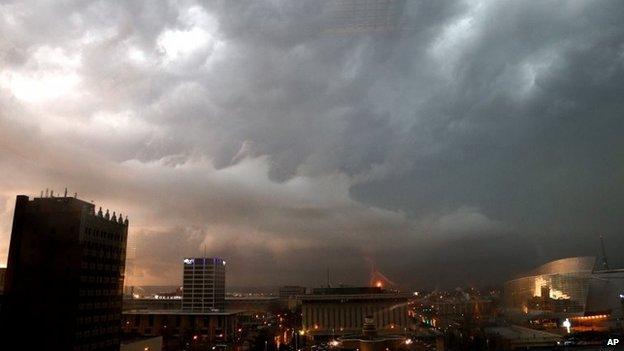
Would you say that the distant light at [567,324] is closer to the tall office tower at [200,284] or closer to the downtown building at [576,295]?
the downtown building at [576,295]

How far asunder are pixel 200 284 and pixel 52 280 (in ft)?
232

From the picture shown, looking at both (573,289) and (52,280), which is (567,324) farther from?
(52,280)

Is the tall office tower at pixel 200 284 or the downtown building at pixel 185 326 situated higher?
the tall office tower at pixel 200 284

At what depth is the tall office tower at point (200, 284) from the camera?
100 meters

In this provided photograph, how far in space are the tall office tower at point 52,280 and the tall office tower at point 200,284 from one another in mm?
66876

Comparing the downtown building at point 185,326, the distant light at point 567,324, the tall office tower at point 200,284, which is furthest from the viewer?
the tall office tower at point 200,284

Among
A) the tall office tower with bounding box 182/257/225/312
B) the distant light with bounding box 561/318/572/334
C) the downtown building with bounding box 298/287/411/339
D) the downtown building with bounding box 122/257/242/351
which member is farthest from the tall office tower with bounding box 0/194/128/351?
the tall office tower with bounding box 182/257/225/312

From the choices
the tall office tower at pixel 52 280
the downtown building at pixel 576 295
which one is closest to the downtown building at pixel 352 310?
the downtown building at pixel 576 295

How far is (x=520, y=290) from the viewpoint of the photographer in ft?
319

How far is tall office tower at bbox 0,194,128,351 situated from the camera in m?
32.2

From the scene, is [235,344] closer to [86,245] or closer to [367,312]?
[367,312]

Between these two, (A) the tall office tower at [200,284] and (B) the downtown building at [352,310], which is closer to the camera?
(B) the downtown building at [352,310]

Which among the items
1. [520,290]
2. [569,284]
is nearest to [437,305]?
[520,290]

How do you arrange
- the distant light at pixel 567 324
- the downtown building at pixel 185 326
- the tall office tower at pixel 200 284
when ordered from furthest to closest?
the tall office tower at pixel 200 284 < the distant light at pixel 567 324 < the downtown building at pixel 185 326
